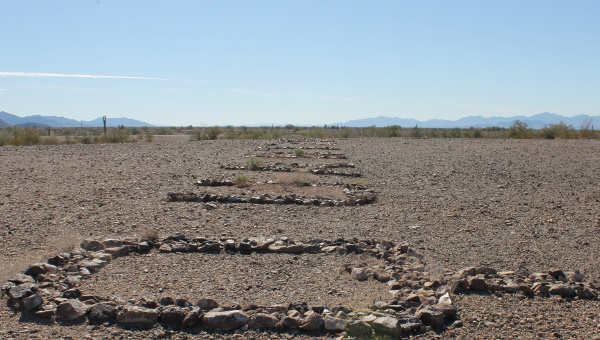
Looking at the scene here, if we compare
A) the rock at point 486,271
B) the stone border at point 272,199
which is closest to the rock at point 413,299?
the rock at point 486,271

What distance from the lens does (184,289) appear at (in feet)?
19.0

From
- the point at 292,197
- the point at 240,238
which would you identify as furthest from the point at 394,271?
the point at 292,197

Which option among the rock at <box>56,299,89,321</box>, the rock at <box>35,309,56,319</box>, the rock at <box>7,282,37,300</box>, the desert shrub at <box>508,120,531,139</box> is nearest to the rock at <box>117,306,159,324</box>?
the rock at <box>56,299,89,321</box>

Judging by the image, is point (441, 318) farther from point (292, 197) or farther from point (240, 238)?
point (292, 197)

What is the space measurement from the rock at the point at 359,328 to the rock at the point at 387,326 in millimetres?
68

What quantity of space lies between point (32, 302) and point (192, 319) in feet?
5.13

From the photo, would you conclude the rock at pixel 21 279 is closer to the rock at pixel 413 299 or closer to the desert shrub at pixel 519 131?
the rock at pixel 413 299

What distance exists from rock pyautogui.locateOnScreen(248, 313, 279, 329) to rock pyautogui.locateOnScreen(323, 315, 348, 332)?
1.48 ft

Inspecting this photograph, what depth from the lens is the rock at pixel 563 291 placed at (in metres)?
5.44

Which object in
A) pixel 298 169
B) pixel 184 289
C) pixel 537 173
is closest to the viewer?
pixel 184 289

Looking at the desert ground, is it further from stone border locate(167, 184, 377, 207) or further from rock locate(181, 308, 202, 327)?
stone border locate(167, 184, 377, 207)

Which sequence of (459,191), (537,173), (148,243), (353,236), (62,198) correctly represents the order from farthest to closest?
(537,173) → (459,191) → (62,198) → (353,236) → (148,243)

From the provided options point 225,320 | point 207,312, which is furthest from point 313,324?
point 207,312

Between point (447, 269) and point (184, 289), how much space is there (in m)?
3.15
